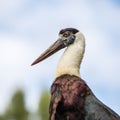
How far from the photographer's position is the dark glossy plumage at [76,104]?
11039mm

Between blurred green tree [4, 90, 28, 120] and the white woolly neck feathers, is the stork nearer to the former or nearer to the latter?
the white woolly neck feathers

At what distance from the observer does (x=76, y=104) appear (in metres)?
11.1

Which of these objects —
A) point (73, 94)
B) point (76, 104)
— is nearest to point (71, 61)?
point (73, 94)

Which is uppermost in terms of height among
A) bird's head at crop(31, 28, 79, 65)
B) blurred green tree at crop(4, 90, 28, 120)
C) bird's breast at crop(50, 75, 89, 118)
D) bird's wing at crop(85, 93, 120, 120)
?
bird's head at crop(31, 28, 79, 65)

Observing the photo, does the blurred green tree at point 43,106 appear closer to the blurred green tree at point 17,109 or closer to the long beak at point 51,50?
the blurred green tree at point 17,109

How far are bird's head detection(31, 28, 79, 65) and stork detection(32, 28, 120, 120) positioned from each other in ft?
0.17

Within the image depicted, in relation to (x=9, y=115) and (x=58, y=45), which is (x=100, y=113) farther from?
(x=9, y=115)

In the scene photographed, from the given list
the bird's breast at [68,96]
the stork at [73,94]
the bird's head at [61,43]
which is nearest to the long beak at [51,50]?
the bird's head at [61,43]

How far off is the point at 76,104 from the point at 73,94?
0.18 meters

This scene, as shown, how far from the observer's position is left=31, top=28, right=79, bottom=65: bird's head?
468 inches

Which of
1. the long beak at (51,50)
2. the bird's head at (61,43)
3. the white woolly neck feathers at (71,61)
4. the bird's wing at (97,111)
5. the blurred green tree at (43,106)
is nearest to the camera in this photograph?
the bird's wing at (97,111)

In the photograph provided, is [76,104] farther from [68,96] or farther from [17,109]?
[17,109]

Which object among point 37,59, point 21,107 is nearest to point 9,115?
point 21,107

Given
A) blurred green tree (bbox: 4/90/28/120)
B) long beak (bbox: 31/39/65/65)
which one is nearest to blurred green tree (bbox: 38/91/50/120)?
blurred green tree (bbox: 4/90/28/120)
